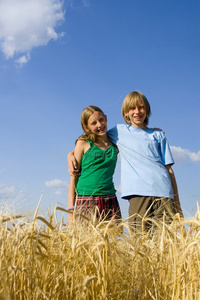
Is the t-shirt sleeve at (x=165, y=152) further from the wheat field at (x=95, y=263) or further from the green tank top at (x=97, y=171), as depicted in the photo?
the wheat field at (x=95, y=263)

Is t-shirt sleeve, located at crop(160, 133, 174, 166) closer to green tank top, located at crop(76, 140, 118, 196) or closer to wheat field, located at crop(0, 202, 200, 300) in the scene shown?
green tank top, located at crop(76, 140, 118, 196)

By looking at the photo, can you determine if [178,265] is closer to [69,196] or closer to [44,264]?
[44,264]

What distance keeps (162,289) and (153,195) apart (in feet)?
5.57

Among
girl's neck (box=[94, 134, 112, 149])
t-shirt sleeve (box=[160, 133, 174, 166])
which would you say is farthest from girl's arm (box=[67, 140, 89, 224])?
t-shirt sleeve (box=[160, 133, 174, 166])

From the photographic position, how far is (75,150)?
10.9 ft

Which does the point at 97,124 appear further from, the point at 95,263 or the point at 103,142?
the point at 95,263

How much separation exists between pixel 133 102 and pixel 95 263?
98.7 inches

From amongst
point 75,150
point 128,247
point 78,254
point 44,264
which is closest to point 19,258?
point 44,264

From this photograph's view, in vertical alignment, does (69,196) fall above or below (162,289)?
above

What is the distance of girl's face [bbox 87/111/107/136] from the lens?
3260mm

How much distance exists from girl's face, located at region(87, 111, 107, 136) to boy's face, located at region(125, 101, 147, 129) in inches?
12.0

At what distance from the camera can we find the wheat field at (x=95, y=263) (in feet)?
3.50

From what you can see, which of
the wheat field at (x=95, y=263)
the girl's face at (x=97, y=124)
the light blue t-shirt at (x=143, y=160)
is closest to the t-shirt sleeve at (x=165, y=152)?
the light blue t-shirt at (x=143, y=160)

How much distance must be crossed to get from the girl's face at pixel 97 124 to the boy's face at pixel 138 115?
305 millimetres
